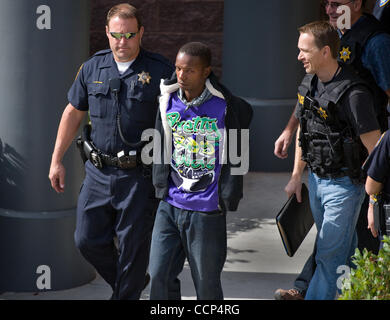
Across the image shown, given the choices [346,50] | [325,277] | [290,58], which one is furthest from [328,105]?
[290,58]

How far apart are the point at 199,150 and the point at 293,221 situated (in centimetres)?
112

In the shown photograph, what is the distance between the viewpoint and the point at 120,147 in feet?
20.1

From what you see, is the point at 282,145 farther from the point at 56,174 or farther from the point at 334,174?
the point at 56,174

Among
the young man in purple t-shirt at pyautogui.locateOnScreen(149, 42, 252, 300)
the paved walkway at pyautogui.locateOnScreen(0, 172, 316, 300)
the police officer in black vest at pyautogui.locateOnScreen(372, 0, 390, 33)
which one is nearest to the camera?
the young man in purple t-shirt at pyautogui.locateOnScreen(149, 42, 252, 300)

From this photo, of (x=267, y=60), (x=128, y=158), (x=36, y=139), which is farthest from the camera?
(x=267, y=60)

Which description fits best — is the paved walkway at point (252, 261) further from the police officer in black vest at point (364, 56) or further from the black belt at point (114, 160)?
the black belt at point (114, 160)

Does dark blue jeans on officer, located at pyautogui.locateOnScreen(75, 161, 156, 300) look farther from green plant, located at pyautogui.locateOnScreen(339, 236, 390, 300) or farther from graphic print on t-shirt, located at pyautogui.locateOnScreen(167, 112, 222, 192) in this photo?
green plant, located at pyautogui.locateOnScreen(339, 236, 390, 300)

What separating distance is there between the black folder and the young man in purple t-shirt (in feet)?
2.38

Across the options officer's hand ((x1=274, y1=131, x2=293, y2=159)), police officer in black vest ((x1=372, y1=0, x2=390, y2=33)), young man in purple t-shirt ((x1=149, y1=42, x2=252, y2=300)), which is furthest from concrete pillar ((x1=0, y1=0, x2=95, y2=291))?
police officer in black vest ((x1=372, y1=0, x2=390, y2=33))

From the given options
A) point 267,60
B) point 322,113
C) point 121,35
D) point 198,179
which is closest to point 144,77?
point 121,35

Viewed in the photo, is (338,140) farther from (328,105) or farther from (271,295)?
(271,295)

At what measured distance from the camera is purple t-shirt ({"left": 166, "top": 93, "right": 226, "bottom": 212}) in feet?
18.3

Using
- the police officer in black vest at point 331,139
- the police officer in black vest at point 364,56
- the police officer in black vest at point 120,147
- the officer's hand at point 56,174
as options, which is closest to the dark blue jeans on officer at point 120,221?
the police officer in black vest at point 120,147
